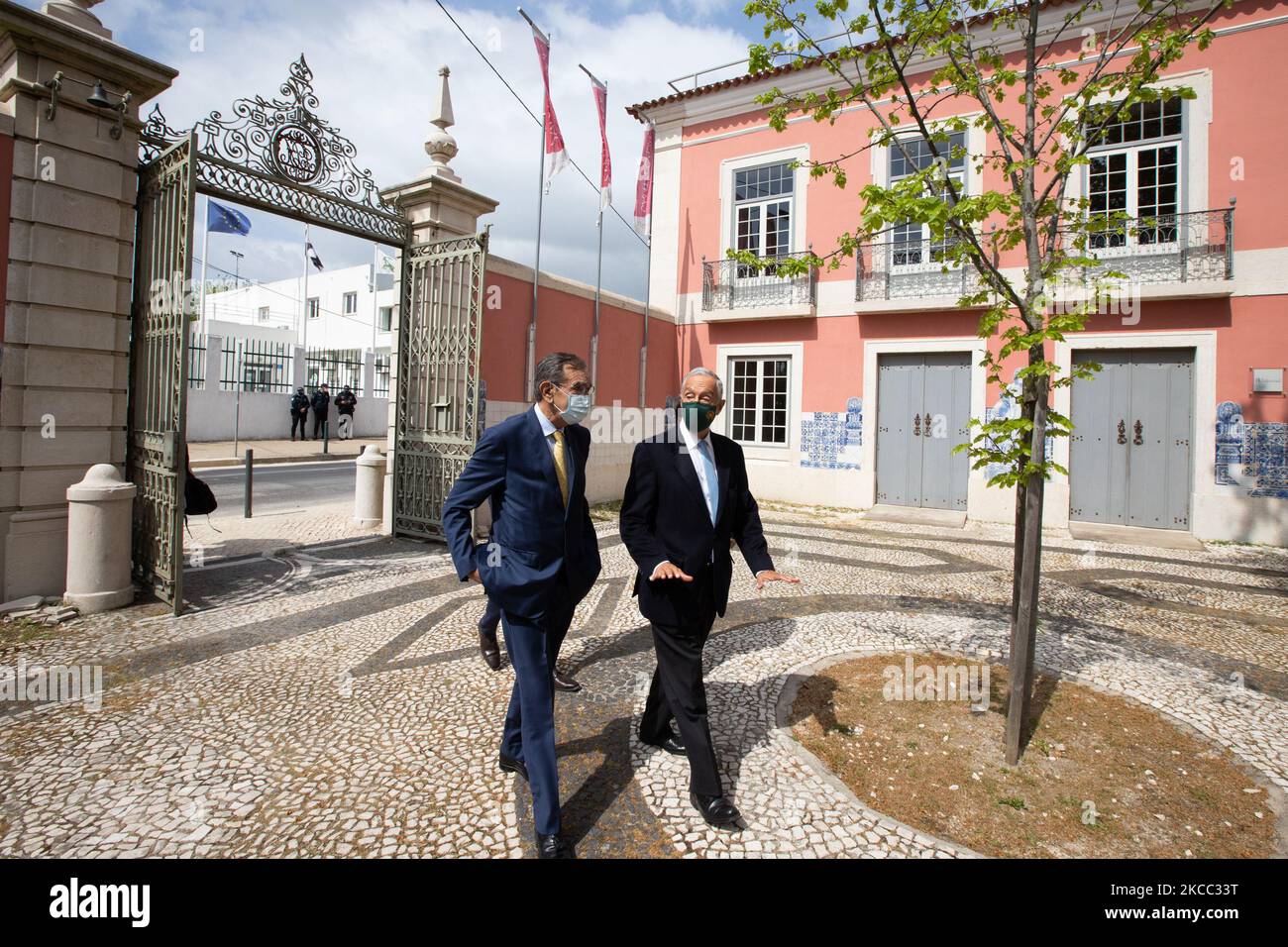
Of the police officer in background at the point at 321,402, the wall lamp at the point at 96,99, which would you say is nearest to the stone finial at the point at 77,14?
the wall lamp at the point at 96,99

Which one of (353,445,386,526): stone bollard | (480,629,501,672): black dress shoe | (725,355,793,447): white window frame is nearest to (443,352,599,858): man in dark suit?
(480,629,501,672): black dress shoe

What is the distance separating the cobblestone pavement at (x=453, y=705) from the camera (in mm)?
2564

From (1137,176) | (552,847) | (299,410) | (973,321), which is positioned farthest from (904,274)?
(299,410)

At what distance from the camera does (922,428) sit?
11664mm

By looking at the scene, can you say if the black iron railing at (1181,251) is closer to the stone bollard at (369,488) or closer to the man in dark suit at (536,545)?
the man in dark suit at (536,545)

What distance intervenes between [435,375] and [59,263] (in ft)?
11.6

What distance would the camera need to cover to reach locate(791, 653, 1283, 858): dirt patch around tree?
8.64 feet

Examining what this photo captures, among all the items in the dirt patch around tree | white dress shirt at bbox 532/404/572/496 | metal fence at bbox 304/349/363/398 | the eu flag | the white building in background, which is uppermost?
the white building in background

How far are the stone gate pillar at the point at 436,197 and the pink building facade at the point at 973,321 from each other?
6.12 meters

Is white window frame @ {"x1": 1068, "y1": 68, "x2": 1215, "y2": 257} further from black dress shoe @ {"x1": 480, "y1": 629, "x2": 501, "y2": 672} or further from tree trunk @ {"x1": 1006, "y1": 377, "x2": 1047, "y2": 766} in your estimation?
black dress shoe @ {"x1": 480, "y1": 629, "x2": 501, "y2": 672}

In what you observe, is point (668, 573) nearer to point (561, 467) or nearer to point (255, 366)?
point (561, 467)

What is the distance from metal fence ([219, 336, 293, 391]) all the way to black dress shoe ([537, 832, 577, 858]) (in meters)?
22.0

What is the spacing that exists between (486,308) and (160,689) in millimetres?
6201

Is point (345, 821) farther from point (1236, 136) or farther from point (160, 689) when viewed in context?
point (1236, 136)
